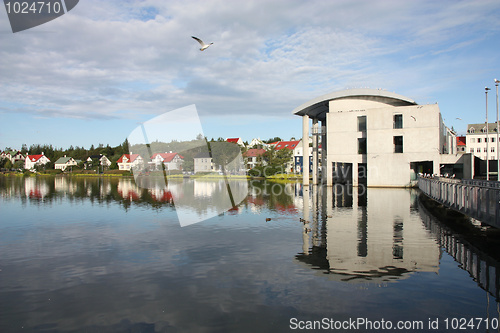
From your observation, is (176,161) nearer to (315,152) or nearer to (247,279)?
(315,152)

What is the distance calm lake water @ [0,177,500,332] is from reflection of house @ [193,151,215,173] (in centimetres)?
8771

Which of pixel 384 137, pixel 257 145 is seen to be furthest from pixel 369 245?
pixel 257 145

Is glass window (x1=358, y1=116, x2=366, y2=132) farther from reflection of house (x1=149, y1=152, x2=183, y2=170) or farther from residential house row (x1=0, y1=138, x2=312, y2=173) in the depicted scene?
reflection of house (x1=149, y1=152, x2=183, y2=170)

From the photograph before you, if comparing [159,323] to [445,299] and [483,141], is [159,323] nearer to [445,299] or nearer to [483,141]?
[445,299]

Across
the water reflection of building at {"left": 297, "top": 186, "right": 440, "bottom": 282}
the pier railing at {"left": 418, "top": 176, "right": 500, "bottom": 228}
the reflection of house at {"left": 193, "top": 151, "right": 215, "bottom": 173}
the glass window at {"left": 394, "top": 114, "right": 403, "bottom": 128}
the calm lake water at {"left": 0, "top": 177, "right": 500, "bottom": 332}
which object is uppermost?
the glass window at {"left": 394, "top": 114, "right": 403, "bottom": 128}

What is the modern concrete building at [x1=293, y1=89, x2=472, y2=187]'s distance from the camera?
45406mm

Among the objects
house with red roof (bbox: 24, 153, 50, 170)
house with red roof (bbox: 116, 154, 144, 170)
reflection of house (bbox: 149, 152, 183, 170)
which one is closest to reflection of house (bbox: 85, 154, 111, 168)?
house with red roof (bbox: 116, 154, 144, 170)

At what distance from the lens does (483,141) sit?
319 feet

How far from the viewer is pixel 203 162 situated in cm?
11069

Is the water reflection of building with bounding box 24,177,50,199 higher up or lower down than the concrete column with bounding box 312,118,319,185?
lower down

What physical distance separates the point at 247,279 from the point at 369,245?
6390 mm

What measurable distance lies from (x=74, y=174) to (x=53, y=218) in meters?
102

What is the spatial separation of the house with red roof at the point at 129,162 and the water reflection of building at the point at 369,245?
343ft

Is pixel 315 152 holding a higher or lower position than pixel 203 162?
higher
